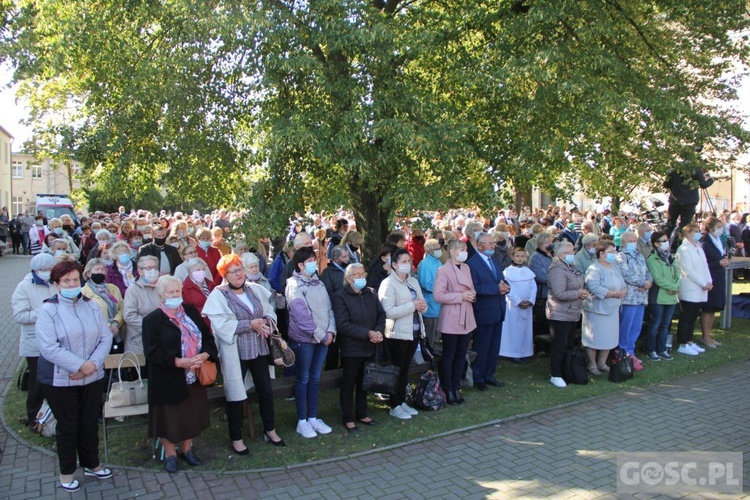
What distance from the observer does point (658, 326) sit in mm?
Result: 9477

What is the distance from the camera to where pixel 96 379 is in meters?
5.15

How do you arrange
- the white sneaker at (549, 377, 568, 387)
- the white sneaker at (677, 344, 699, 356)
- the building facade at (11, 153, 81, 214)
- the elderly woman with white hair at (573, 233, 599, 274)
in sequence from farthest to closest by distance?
the building facade at (11, 153, 81, 214) < the white sneaker at (677, 344, 699, 356) < the elderly woman with white hair at (573, 233, 599, 274) < the white sneaker at (549, 377, 568, 387)

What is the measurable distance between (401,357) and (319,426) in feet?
3.85

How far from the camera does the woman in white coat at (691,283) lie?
9.70m

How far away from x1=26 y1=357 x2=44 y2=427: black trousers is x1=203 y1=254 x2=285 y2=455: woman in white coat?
6.85 feet

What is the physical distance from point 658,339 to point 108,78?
915 centimetres

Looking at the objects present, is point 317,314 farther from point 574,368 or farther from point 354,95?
point 574,368

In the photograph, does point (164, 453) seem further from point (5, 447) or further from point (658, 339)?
point (658, 339)

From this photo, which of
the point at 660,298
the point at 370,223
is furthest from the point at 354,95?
the point at 660,298

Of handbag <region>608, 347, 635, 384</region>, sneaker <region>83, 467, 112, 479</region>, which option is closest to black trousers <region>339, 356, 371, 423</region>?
sneaker <region>83, 467, 112, 479</region>

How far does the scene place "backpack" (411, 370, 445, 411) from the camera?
7039mm

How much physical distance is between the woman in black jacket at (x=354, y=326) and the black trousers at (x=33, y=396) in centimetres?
313

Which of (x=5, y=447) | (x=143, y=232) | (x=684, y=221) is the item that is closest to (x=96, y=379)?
(x=5, y=447)

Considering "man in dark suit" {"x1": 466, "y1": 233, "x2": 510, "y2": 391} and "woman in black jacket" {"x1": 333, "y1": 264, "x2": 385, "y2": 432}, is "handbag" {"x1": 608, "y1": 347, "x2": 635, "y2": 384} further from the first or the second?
"woman in black jacket" {"x1": 333, "y1": 264, "x2": 385, "y2": 432}
